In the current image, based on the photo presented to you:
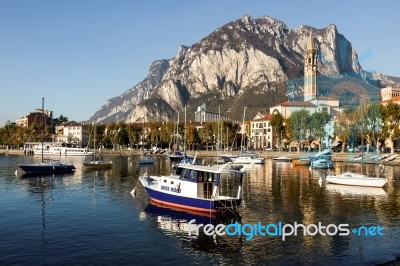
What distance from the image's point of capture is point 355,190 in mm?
61438

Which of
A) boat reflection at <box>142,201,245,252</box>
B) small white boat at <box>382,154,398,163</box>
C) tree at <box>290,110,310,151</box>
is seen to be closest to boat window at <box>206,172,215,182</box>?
boat reflection at <box>142,201,245,252</box>

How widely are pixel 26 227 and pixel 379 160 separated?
103375 millimetres

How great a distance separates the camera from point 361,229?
36000 millimetres

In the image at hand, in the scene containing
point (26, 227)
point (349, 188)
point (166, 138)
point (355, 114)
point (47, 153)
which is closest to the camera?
point (26, 227)

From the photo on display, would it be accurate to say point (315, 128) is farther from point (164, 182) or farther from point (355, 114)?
point (164, 182)

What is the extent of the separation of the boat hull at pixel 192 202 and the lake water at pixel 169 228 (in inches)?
40.2

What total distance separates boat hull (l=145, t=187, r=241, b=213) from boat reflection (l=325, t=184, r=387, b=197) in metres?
24.2

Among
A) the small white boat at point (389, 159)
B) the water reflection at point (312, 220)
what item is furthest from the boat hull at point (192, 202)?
the small white boat at point (389, 159)

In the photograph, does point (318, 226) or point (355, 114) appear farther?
point (355, 114)

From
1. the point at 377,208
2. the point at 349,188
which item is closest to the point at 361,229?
the point at 377,208

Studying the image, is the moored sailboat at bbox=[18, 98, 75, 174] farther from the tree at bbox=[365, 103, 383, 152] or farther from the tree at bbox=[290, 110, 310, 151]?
the tree at bbox=[290, 110, 310, 151]

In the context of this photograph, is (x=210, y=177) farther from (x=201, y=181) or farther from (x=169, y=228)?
(x=169, y=228)

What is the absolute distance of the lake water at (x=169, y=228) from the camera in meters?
28.3

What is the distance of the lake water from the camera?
92.7 ft
